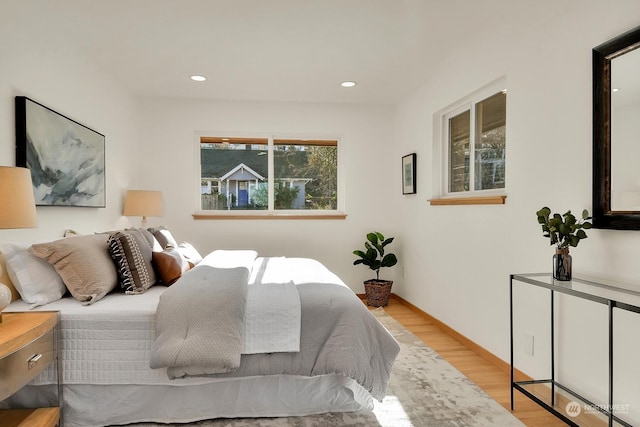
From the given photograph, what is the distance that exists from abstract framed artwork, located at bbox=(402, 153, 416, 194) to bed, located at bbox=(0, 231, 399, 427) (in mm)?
2532

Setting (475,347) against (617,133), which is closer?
(617,133)

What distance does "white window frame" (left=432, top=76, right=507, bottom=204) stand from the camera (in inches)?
132

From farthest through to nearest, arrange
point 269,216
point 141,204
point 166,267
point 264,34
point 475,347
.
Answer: point 269,216, point 141,204, point 475,347, point 264,34, point 166,267

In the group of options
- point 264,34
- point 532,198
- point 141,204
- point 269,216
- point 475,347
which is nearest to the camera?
point 532,198

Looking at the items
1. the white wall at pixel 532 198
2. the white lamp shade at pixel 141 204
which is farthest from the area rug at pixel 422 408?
the white lamp shade at pixel 141 204

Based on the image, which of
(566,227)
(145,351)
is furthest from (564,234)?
(145,351)

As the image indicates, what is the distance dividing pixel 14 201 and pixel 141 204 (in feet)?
7.62

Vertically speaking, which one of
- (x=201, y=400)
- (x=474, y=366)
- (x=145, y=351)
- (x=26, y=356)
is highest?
(x=26, y=356)

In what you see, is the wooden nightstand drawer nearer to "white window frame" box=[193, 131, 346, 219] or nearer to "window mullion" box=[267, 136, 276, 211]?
"white window frame" box=[193, 131, 346, 219]

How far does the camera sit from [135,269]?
2492 mm

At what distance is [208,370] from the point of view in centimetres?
197

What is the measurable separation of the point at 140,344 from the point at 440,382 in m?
1.84

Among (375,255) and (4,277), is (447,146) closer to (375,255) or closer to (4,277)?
(375,255)

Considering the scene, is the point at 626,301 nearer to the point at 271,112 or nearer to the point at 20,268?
the point at 20,268
